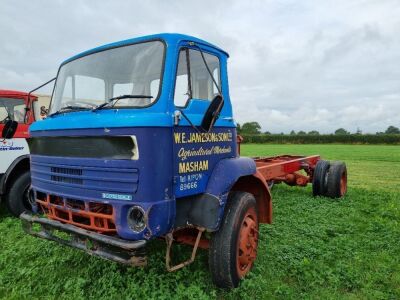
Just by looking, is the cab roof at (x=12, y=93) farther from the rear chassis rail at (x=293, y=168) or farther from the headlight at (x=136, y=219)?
the headlight at (x=136, y=219)

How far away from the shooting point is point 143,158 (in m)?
2.83

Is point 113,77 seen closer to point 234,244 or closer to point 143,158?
point 143,158

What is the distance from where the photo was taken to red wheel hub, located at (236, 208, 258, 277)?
3688 mm

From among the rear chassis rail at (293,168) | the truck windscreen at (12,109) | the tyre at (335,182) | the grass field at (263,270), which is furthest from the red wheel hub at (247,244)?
the truck windscreen at (12,109)

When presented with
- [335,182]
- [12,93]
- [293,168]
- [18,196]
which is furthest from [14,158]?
[335,182]

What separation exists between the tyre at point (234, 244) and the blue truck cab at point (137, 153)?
15 millimetres

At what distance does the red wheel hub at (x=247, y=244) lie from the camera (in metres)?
3.69

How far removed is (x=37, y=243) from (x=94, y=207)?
217 centimetres

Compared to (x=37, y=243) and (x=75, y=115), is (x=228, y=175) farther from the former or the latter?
(x=37, y=243)

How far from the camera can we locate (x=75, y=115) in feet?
11.0

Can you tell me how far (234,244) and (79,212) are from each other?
1.50m

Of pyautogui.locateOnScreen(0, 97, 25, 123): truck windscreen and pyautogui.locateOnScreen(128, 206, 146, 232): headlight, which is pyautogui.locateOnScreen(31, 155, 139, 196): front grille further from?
pyautogui.locateOnScreen(0, 97, 25, 123): truck windscreen

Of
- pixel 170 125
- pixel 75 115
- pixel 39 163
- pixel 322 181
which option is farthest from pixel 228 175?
pixel 322 181

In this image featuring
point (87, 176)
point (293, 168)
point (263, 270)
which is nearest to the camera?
point (87, 176)
